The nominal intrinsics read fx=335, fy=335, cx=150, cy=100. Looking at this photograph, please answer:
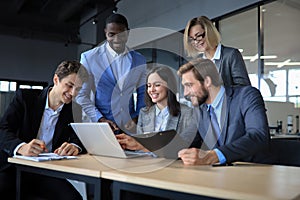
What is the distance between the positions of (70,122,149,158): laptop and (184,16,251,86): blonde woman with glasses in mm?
766

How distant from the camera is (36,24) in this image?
9.45 meters

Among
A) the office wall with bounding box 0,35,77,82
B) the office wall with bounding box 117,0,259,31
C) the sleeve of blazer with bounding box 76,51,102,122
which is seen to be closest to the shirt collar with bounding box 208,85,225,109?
the sleeve of blazer with bounding box 76,51,102,122

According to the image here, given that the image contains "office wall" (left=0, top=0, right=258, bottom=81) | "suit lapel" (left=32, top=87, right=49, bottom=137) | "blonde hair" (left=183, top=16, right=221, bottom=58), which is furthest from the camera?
"office wall" (left=0, top=0, right=258, bottom=81)

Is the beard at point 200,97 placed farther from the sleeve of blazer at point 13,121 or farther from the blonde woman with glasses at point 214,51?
the sleeve of blazer at point 13,121

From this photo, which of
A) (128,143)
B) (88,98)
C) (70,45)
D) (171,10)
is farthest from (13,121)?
(70,45)

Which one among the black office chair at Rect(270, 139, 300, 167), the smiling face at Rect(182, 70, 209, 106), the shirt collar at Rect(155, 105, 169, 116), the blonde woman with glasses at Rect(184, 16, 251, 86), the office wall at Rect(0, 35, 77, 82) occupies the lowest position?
the black office chair at Rect(270, 139, 300, 167)

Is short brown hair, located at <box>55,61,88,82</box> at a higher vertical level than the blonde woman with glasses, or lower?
lower

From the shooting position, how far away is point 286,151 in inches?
67.3

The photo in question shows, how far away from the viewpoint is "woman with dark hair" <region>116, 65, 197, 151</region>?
235 cm

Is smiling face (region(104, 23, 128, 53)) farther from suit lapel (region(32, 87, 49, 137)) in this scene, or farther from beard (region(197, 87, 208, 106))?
beard (region(197, 87, 208, 106))

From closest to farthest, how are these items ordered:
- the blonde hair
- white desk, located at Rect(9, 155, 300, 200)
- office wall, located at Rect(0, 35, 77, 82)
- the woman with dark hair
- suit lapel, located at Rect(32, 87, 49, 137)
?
white desk, located at Rect(9, 155, 300, 200), suit lapel, located at Rect(32, 87, 49, 137), the blonde hair, the woman with dark hair, office wall, located at Rect(0, 35, 77, 82)

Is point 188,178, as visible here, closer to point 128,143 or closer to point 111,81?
point 128,143

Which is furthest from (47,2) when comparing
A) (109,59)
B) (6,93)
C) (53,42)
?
(109,59)

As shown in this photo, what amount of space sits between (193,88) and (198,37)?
1.81 ft
